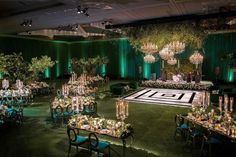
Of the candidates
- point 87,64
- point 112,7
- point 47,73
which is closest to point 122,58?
point 87,64

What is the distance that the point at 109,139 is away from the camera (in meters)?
6.96

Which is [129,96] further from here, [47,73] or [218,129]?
[47,73]

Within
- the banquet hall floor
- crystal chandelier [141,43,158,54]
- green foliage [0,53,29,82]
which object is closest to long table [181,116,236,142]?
the banquet hall floor

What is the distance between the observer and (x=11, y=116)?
8266 millimetres

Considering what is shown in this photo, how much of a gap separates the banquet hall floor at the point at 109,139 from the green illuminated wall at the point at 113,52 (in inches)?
427

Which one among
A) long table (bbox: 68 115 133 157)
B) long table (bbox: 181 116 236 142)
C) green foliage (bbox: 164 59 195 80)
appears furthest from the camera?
green foliage (bbox: 164 59 195 80)

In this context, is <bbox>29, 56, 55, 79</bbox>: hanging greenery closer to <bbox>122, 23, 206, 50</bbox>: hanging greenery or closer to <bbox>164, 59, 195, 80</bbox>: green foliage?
<bbox>122, 23, 206, 50</bbox>: hanging greenery

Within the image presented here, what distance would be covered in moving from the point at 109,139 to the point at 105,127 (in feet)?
3.14

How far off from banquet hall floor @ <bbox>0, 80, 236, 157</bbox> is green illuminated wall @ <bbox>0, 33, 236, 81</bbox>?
1085 cm

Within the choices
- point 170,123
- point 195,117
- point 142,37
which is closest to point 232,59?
point 142,37

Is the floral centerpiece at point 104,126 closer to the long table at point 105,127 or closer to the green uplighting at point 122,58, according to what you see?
the long table at point 105,127

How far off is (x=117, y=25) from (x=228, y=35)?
419 inches

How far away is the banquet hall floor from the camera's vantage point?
595 centimetres

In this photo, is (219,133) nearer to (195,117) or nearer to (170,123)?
(195,117)
